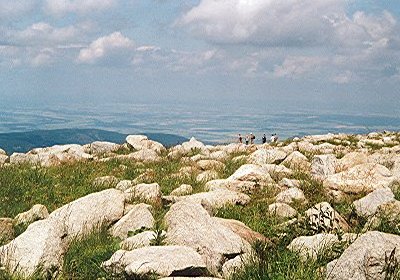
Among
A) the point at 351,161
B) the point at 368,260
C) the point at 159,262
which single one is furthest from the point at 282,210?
the point at 351,161

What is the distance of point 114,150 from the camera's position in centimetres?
2719

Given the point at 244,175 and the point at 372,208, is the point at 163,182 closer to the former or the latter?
the point at 244,175

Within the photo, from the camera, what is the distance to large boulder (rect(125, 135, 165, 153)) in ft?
86.2

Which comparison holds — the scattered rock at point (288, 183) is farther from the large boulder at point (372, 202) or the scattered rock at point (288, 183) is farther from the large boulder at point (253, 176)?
the large boulder at point (372, 202)

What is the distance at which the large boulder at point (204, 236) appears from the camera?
8055 millimetres

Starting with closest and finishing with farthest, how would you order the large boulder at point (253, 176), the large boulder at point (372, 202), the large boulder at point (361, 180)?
the large boulder at point (372, 202), the large boulder at point (361, 180), the large boulder at point (253, 176)

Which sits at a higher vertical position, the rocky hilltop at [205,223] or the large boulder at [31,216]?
the rocky hilltop at [205,223]

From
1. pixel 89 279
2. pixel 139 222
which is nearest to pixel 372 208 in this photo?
pixel 139 222

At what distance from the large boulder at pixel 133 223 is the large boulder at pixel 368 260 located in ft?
13.4

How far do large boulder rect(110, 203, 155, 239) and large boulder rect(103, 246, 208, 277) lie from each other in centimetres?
208

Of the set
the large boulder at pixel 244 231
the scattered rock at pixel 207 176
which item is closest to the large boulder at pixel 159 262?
the large boulder at pixel 244 231

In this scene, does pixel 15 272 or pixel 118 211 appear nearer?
pixel 15 272

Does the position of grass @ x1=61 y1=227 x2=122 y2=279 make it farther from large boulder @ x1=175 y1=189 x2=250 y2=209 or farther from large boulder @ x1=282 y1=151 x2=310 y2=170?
large boulder @ x1=282 y1=151 x2=310 y2=170

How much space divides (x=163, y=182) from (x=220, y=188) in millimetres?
2812
